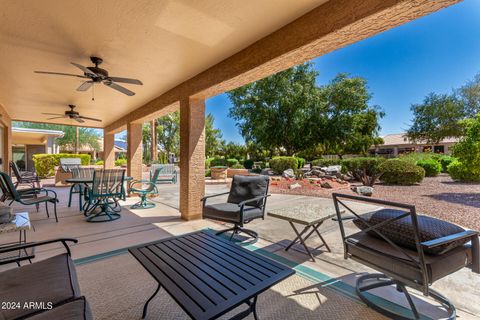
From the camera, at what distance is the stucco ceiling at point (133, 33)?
8.00ft

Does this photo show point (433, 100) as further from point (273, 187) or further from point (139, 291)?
point (139, 291)

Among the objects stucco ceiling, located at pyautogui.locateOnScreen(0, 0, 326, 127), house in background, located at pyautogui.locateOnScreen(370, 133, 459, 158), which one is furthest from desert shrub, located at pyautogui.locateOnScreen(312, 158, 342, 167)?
house in background, located at pyautogui.locateOnScreen(370, 133, 459, 158)

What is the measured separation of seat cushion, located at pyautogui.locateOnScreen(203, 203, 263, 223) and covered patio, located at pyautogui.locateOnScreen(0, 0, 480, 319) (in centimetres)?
48

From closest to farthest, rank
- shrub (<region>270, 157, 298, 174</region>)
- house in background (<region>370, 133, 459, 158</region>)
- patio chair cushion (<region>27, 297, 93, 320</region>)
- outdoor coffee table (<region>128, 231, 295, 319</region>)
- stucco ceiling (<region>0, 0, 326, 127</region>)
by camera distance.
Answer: patio chair cushion (<region>27, 297, 93, 320</region>) < outdoor coffee table (<region>128, 231, 295, 319</region>) < stucco ceiling (<region>0, 0, 326, 127</region>) < shrub (<region>270, 157, 298, 174</region>) < house in background (<region>370, 133, 459, 158</region>)

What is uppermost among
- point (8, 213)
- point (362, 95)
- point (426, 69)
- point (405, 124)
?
point (426, 69)

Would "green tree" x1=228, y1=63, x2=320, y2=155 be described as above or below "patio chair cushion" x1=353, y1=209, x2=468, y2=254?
above

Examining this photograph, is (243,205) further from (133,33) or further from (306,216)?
(133,33)

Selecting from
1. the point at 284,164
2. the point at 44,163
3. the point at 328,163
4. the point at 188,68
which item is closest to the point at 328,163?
the point at 328,163

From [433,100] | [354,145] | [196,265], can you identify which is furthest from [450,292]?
[433,100]

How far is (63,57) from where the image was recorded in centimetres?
364

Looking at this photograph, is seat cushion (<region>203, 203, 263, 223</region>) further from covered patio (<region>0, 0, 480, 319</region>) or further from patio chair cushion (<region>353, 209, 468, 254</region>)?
patio chair cushion (<region>353, 209, 468, 254</region>)

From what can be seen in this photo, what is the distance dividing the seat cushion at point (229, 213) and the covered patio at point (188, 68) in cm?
48

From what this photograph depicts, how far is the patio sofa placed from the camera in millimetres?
1211

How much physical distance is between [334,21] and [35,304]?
3.38m
